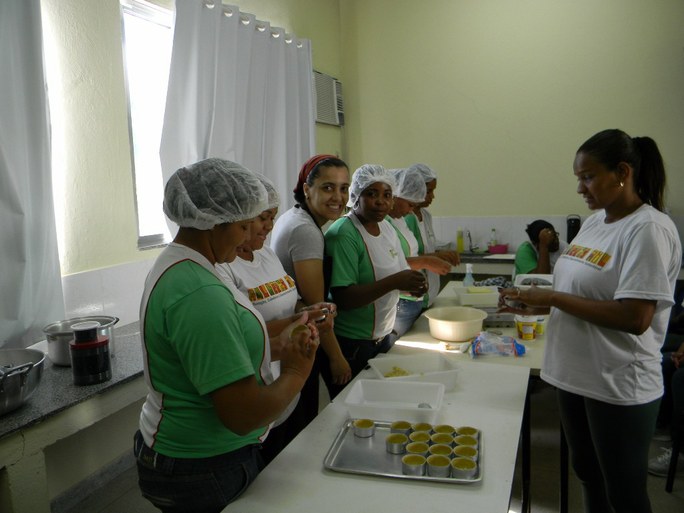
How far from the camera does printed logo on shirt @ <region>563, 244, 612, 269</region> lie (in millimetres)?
1475

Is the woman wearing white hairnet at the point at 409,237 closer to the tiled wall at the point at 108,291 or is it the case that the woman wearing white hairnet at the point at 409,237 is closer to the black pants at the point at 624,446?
the black pants at the point at 624,446

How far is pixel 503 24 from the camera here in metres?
4.46

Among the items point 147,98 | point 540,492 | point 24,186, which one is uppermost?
point 147,98

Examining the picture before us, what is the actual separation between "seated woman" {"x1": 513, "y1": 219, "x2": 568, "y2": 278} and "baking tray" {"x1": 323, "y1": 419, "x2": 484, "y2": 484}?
2025 mm

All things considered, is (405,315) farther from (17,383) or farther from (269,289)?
(17,383)

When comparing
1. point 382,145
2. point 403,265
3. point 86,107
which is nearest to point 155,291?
point 403,265

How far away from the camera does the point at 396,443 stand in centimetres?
128

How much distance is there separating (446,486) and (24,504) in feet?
4.33

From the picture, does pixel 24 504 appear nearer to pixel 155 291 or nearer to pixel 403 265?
pixel 155 291

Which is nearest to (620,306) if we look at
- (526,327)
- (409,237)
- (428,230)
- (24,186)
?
(526,327)

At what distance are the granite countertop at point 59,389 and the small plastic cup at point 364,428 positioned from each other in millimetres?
964

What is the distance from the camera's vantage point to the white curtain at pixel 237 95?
2736mm

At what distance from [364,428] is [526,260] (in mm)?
2187

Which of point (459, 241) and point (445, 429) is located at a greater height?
point (459, 241)
